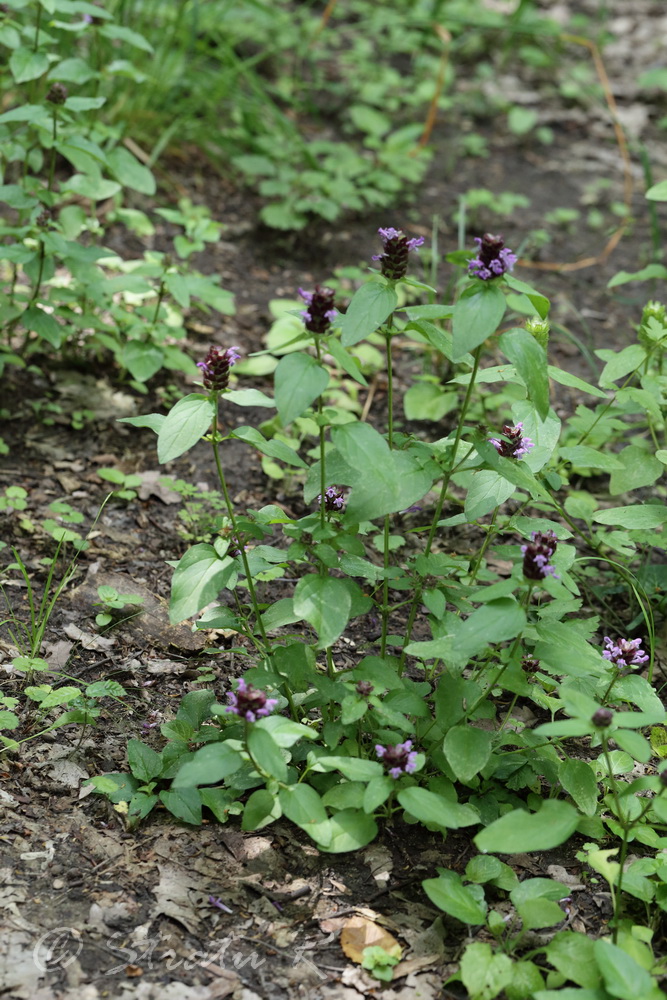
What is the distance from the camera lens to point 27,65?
2891mm

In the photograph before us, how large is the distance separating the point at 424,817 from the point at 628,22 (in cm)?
698

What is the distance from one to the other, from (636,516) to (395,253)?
3.43ft

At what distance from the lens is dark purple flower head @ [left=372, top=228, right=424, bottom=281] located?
5.99 ft

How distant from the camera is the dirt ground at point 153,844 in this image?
70.3 inches

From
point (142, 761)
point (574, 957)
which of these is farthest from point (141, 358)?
point (574, 957)

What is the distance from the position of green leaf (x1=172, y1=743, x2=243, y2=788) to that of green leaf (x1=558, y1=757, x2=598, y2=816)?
0.77m

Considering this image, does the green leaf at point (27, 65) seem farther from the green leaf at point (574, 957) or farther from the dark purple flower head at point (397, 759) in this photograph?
the green leaf at point (574, 957)

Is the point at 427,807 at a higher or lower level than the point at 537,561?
lower

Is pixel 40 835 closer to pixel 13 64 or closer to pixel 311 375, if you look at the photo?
pixel 311 375

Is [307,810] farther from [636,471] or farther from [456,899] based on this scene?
[636,471]

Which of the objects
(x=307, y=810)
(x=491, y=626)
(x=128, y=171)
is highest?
(x=128, y=171)

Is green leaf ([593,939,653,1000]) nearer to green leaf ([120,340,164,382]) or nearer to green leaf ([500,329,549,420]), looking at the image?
green leaf ([500,329,549,420])

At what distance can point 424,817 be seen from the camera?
1781 millimetres

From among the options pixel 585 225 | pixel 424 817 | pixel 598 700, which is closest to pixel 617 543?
pixel 598 700
